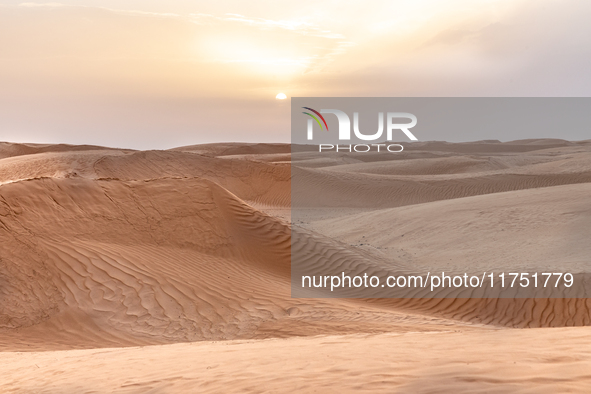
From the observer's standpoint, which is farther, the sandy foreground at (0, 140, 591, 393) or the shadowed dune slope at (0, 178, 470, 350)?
the shadowed dune slope at (0, 178, 470, 350)

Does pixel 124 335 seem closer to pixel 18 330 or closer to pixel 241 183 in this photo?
pixel 18 330

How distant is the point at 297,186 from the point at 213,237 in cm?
1760

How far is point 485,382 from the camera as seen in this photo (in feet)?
11.7

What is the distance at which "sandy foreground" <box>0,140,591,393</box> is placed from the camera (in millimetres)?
4375

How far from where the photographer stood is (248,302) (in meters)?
9.92

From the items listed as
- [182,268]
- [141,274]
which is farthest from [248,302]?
[141,274]

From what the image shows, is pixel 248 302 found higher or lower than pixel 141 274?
lower

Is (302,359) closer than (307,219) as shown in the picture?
Yes

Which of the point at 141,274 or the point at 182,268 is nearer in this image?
the point at 141,274

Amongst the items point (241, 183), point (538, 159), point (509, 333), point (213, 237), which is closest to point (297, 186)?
point (241, 183)

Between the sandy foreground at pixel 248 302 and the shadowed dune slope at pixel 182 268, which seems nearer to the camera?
the sandy foreground at pixel 248 302

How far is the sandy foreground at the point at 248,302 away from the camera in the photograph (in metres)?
4.38

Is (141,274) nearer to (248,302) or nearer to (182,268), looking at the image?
(182,268)

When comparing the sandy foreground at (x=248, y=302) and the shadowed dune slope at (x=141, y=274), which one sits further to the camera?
the shadowed dune slope at (x=141, y=274)
